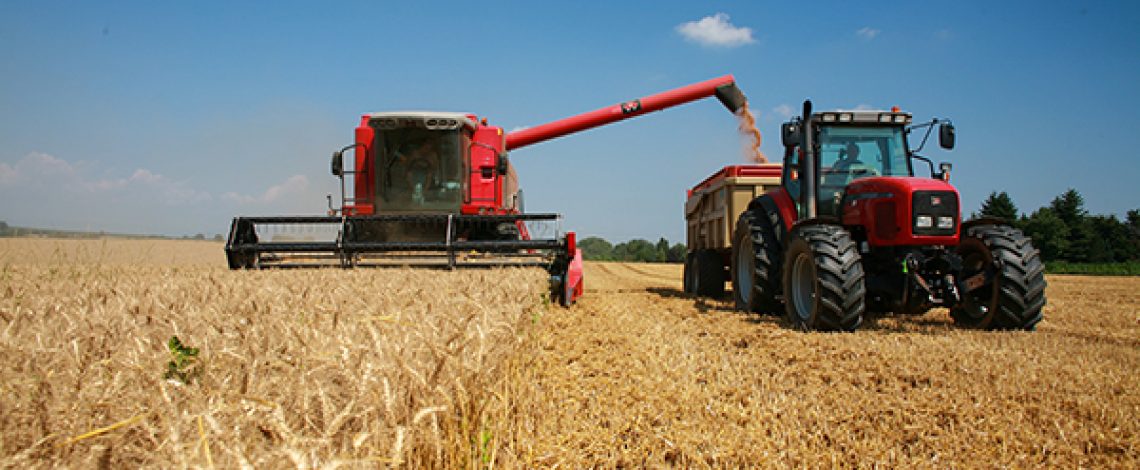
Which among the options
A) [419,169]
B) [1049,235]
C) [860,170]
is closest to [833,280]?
[860,170]

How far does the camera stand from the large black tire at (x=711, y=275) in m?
10.1

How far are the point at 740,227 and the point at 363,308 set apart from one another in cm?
578

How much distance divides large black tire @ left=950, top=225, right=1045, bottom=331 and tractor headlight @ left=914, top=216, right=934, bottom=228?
469mm

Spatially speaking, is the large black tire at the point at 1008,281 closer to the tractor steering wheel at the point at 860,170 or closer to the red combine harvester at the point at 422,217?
the tractor steering wheel at the point at 860,170

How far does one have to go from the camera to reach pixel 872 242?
248 inches

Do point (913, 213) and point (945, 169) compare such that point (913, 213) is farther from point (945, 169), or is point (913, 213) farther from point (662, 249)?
point (662, 249)

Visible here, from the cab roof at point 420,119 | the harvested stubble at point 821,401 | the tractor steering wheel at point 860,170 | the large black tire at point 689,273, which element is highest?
the cab roof at point 420,119

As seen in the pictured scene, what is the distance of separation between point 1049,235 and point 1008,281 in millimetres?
43401

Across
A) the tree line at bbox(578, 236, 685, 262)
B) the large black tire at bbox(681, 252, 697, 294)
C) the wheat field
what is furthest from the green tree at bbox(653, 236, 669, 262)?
the wheat field

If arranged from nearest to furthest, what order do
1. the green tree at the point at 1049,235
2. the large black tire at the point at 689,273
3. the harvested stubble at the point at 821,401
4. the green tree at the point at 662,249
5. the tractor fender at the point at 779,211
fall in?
the harvested stubble at the point at 821,401 → the tractor fender at the point at 779,211 → the large black tire at the point at 689,273 → the green tree at the point at 1049,235 → the green tree at the point at 662,249

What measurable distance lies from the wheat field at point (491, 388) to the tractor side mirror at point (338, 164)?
4301 mm

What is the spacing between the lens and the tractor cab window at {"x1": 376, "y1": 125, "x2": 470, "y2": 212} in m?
9.54

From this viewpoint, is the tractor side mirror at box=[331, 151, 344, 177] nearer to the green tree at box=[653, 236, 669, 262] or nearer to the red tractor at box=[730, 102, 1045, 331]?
the red tractor at box=[730, 102, 1045, 331]

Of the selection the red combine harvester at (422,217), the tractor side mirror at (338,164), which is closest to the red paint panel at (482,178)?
the red combine harvester at (422,217)
